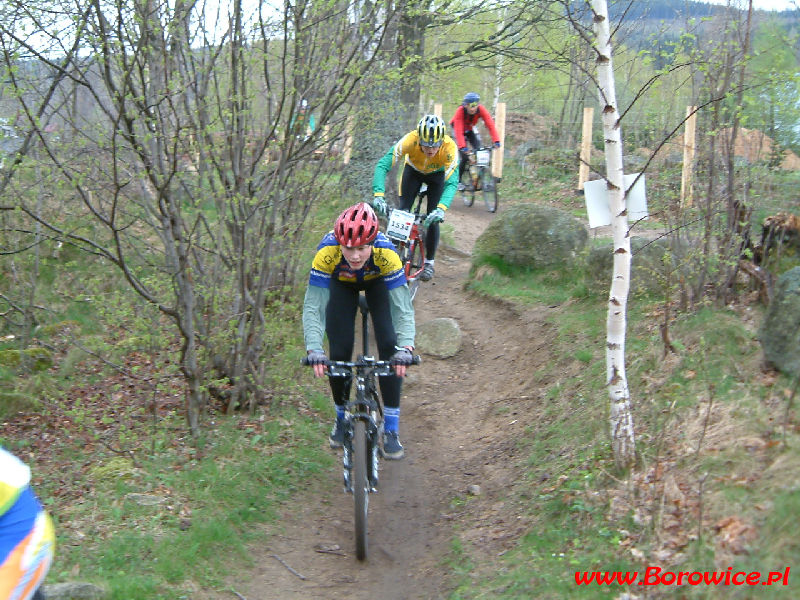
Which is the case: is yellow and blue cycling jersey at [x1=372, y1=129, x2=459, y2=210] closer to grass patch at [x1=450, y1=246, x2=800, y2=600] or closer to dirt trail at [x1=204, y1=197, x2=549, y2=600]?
dirt trail at [x1=204, y1=197, x2=549, y2=600]

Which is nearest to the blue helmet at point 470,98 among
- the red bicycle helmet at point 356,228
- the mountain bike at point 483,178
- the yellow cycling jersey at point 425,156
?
the mountain bike at point 483,178

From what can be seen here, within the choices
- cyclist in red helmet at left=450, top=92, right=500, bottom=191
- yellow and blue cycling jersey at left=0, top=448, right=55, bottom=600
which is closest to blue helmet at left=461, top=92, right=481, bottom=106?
cyclist in red helmet at left=450, top=92, right=500, bottom=191

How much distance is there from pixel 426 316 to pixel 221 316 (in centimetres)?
391

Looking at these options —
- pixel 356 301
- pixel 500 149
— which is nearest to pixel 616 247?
pixel 356 301

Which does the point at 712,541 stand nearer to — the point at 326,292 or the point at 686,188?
the point at 326,292

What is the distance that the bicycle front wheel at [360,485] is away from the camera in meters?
4.70

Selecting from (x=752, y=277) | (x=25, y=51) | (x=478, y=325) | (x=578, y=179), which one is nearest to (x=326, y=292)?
(x=25, y=51)

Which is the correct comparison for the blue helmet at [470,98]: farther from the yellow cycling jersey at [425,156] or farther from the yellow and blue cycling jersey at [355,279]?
the yellow and blue cycling jersey at [355,279]

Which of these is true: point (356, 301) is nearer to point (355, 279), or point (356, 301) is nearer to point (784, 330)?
point (355, 279)

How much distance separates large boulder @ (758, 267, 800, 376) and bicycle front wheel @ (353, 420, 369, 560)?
274 cm

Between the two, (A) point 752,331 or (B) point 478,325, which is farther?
(B) point 478,325

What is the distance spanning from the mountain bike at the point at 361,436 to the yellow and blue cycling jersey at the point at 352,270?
65cm

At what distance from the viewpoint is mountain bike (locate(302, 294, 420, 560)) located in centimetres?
472

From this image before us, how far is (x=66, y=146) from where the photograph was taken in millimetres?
5613
